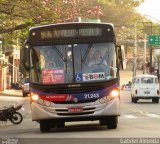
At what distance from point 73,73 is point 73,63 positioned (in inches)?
11.8

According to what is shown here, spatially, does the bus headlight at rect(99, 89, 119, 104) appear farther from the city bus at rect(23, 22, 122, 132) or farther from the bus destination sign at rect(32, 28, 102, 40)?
the bus destination sign at rect(32, 28, 102, 40)

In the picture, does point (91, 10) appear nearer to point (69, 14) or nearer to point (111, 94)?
point (69, 14)

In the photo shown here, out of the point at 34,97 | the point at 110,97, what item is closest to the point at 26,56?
the point at 34,97

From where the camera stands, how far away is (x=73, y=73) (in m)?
19.6

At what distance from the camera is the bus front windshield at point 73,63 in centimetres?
1958

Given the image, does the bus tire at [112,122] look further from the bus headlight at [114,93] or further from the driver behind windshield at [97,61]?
the driver behind windshield at [97,61]

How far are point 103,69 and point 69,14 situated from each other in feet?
39.4

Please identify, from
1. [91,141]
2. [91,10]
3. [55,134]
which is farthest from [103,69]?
[91,10]

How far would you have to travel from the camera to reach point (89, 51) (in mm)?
19828

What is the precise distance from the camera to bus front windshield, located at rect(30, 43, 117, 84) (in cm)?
1958

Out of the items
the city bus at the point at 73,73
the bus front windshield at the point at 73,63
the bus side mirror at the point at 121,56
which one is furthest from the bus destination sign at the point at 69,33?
the bus side mirror at the point at 121,56

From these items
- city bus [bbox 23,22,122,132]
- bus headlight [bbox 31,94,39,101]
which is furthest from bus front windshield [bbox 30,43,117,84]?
bus headlight [bbox 31,94,39,101]

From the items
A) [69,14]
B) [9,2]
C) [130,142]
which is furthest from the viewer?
[69,14]

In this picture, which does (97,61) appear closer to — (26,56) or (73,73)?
(73,73)
